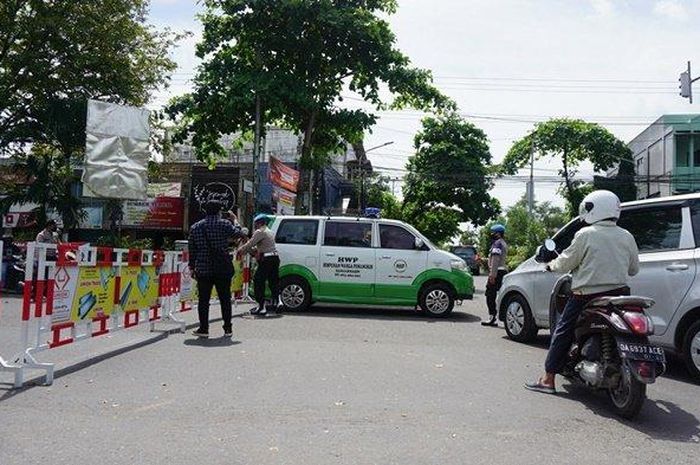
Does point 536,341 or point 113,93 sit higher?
point 113,93

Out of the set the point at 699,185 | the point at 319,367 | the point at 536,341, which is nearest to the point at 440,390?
the point at 319,367

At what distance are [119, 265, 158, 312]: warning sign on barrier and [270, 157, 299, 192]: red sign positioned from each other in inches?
512

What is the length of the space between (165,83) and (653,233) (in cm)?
1656

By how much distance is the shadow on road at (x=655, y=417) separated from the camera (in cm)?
499

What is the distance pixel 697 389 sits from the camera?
664 cm

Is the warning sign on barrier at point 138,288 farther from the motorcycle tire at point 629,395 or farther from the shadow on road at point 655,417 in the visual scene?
the motorcycle tire at point 629,395

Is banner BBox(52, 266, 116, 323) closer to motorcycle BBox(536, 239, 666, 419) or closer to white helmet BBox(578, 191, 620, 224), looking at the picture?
motorcycle BBox(536, 239, 666, 419)

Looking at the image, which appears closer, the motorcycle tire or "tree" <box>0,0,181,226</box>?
the motorcycle tire

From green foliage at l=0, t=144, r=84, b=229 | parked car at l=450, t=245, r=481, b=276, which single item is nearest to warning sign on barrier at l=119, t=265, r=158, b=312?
green foliage at l=0, t=144, r=84, b=229

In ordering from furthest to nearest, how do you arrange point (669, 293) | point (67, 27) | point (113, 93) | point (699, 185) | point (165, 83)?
point (699, 185)
point (165, 83)
point (113, 93)
point (67, 27)
point (669, 293)

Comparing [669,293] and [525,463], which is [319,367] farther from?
[669,293]

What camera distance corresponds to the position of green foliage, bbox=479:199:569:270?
129 feet

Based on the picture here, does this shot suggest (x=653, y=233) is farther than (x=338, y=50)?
No

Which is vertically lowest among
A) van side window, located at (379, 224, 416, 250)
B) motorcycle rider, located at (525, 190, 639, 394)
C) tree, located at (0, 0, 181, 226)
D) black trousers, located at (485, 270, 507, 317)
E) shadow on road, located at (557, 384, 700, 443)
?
shadow on road, located at (557, 384, 700, 443)
